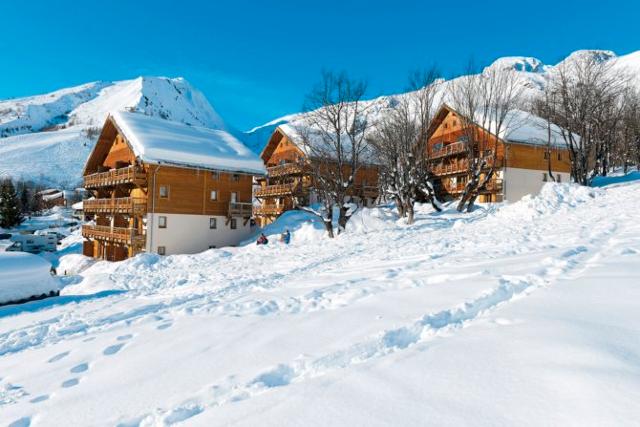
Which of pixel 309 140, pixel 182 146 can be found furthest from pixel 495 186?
pixel 182 146

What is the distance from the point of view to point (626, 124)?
45.4m

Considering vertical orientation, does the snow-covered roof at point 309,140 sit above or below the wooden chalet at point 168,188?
above

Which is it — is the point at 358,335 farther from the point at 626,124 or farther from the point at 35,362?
the point at 626,124

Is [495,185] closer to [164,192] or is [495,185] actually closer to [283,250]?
[283,250]

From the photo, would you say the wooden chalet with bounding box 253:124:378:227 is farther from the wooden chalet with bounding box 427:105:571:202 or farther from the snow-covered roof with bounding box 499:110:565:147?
the snow-covered roof with bounding box 499:110:565:147

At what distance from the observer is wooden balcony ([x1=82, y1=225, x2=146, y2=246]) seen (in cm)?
2848

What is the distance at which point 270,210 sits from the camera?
4075 centimetres

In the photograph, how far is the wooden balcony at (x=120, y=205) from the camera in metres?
28.6

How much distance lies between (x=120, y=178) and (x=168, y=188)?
425cm

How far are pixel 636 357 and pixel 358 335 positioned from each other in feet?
9.33

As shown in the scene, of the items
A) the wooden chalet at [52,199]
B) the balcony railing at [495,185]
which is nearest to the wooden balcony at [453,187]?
the balcony railing at [495,185]

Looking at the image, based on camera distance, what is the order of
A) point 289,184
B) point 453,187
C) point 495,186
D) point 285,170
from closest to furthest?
point 495,186 → point 453,187 → point 289,184 → point 285,170

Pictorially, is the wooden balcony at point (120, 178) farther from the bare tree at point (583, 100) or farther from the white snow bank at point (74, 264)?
the bare tree at point (583, 100)

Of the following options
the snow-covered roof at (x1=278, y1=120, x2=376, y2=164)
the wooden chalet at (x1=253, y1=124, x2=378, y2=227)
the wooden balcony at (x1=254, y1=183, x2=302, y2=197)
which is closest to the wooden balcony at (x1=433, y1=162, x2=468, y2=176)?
the wooden chalet at (x1=253, y1=124, x2=378, y2=227)
